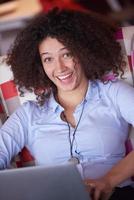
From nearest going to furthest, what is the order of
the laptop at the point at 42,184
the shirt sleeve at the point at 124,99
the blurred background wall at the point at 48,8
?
the laptop at the point at 42,184, the blurred background wall at the point at 48,8, the shirt sleeve at the point at 124,99

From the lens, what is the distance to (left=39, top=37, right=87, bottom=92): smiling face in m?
1.21

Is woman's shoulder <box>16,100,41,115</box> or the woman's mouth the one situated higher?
the woman's mouth

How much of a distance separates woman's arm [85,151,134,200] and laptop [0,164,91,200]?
12 cm

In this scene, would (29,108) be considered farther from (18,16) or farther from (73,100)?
(18,16)

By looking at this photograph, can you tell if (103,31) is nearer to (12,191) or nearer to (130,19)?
(130,19)

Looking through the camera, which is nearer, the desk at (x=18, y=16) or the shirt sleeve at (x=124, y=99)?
the desk at (x=18, y=16)

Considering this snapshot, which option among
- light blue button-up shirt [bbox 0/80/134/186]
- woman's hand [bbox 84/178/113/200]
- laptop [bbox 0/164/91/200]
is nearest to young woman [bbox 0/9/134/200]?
light blue button-up shirt [bbox 0/80/134/186]

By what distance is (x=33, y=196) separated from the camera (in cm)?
87

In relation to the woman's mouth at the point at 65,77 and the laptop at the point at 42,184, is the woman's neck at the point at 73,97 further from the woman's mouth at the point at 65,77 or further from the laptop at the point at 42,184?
the laptop at the point at 42,184

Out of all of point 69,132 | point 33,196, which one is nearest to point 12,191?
point 33,196

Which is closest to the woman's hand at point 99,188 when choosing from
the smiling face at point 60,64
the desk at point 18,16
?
the smiling face at point 60,64

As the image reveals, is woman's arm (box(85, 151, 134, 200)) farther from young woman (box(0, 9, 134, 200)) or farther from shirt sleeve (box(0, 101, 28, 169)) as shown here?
shirt sleeve (box(0, 101, 28, 169))

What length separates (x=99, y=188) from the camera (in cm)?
99

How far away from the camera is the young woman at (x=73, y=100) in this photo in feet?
3.97
